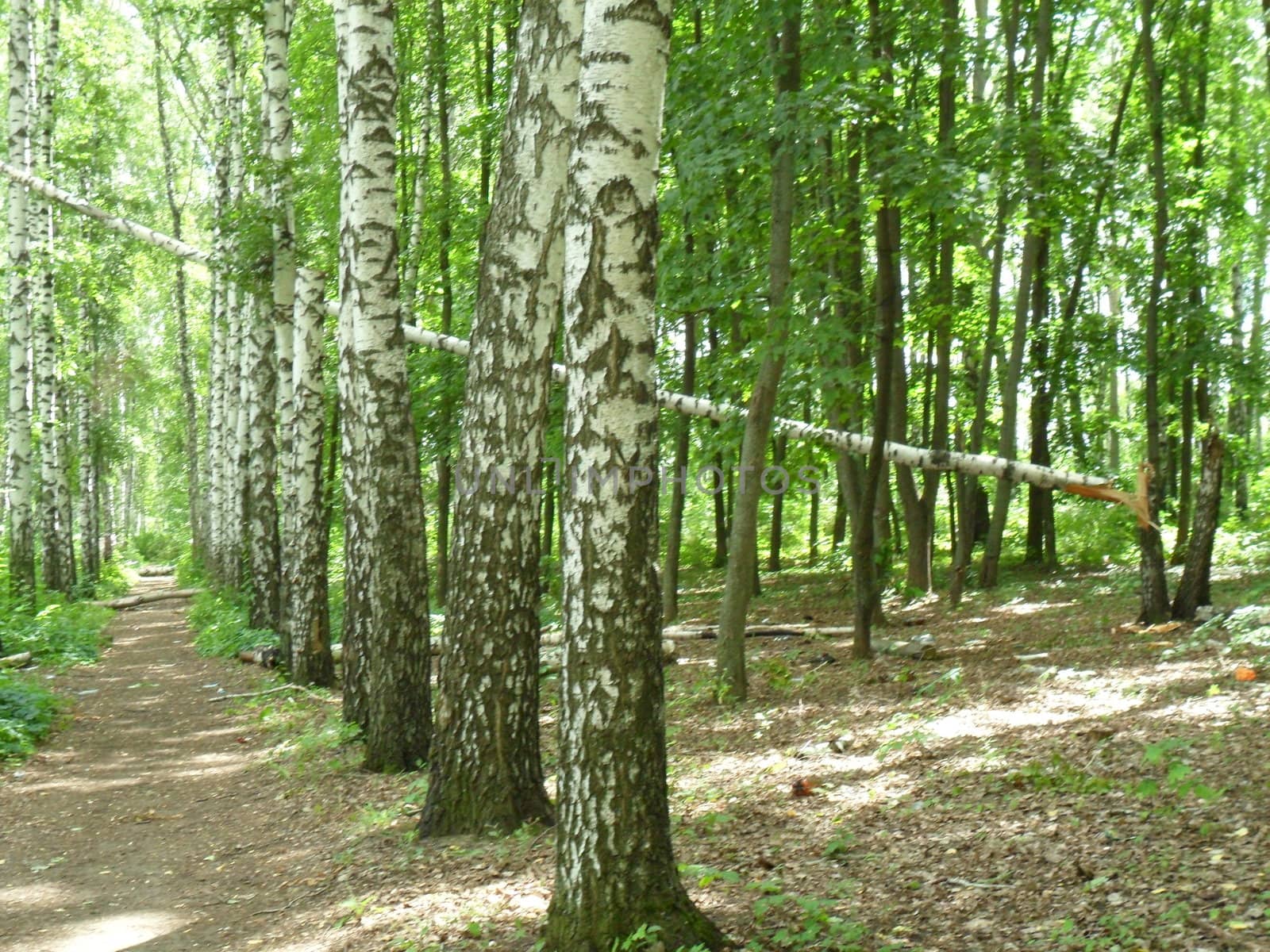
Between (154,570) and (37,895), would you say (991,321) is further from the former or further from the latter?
(154,570)

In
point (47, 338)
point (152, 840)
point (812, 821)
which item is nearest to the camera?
A: point (812, 821)

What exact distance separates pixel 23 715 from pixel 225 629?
20.5ft

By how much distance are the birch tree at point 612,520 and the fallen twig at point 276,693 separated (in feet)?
23.2

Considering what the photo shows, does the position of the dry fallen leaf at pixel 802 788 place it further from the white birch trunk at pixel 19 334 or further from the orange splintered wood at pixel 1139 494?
the white birch trunk at pixel 19 334

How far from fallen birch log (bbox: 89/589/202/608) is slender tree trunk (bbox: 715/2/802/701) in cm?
1801

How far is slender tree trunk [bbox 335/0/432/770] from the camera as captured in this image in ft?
25.5

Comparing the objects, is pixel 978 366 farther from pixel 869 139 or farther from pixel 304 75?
pixel 304 75

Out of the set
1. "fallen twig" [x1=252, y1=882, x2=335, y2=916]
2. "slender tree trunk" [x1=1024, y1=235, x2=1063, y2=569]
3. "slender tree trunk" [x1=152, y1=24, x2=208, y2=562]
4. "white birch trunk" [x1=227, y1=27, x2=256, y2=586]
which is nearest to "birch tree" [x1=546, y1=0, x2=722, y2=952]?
"fallen twig" [x1=252, y1=882, x2=335, y2=916]

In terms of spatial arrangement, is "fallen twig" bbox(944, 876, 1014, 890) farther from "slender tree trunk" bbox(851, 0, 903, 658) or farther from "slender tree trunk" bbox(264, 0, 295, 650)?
"slender tree trunk" bbox(264, 0, 295, 650)

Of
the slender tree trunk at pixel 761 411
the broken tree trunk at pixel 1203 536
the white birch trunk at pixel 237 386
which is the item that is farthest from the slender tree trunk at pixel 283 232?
the broken tree trunk at pixel 1203 536

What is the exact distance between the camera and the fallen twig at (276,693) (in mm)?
10603

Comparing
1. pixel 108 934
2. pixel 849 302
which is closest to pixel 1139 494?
Result: pixel 849 302

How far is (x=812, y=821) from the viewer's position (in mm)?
5770

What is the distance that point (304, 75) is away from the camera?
17.3 m
